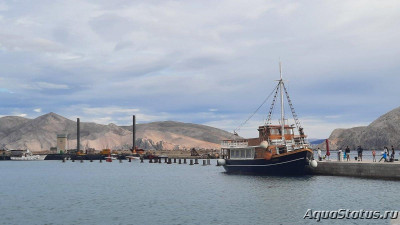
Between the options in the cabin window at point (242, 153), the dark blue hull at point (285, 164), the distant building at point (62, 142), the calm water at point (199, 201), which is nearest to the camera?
the calm water at point (199, 201)

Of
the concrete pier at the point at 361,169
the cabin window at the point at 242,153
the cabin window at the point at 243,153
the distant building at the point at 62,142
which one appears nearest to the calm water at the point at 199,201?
the concrete pier at the point at 361,169

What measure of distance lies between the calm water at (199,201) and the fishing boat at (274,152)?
239 cm

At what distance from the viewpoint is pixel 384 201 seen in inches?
1524

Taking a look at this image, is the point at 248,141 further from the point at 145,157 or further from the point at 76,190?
the point at 145,157

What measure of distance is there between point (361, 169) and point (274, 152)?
1294cm

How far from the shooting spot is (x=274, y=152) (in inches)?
2505

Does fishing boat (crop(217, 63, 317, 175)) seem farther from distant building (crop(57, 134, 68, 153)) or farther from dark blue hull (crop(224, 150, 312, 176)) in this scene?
distant building (crop(57, 134, 68, 153))

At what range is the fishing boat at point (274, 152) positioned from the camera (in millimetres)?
61062

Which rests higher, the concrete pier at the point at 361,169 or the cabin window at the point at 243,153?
the cabin window at the point at 243,153

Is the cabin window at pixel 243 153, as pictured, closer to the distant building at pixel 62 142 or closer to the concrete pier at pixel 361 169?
the concrete pier at pixel 361 169

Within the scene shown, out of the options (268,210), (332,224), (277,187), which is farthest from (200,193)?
(332,224)

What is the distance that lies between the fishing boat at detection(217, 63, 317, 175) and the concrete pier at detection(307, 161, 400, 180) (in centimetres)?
173

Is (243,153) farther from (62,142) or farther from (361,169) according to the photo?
(62,142)

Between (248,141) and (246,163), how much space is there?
140 inches
